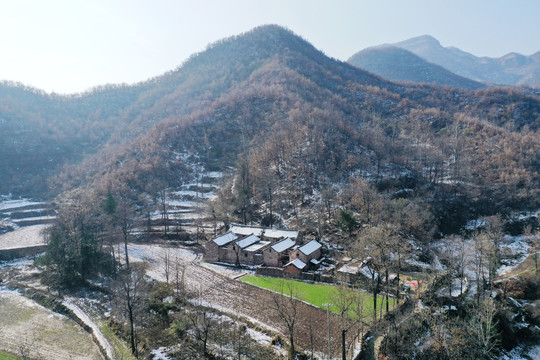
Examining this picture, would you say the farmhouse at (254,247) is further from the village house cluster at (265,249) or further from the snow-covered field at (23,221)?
the snow-covered field at (23,221)

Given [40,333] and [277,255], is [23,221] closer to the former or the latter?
[40,333]

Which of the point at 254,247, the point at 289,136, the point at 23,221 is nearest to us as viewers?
the point at 254,247

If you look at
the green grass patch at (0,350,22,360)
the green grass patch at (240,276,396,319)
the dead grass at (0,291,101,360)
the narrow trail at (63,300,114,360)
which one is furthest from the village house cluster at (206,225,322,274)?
the green grass patch at (0,350,22,360)

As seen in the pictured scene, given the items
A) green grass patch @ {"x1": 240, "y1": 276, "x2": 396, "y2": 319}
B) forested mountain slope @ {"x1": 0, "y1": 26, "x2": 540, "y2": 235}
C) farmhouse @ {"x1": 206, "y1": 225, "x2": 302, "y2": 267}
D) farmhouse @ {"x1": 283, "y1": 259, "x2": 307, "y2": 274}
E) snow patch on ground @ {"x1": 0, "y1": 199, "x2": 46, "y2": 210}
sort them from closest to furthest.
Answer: green grass patch @ {"x1": 240, "y1": 276, "x2": 396, "y2": 319}, farmhouse @ {"x1": 283, "y1": 259, "x2": 307, "y2": 274}, farmhouse @ {"x1": 206, "y1": 225, "x2": 302, "y2": 267}, forested mountain slope @ {"x1": 0, "y1": 26, "x2": 540, "y2": 235}, snow patch on ground @ {"x1": 0, "y1": 199, "x2": 46, "y2": 210}

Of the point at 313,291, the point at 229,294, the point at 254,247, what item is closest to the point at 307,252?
the point at 313,291

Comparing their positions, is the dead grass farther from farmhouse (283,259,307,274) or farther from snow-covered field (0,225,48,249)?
snow-covered field (0,225,48,249)

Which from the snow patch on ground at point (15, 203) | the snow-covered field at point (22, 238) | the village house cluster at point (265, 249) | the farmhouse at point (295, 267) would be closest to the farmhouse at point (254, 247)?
the village house cluster at point (265, 249)

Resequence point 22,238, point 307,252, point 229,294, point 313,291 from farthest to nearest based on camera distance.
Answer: point 22,238 < point 307,252 < point 229,294 < point 313,291
